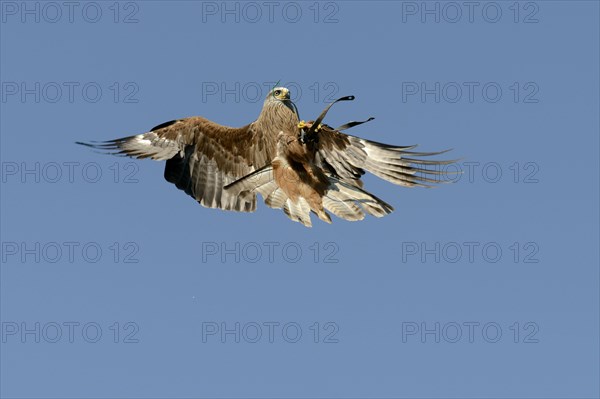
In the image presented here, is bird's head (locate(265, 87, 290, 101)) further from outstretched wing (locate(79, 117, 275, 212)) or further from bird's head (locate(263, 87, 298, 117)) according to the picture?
outstretched wing (locate(79, 117, 275, 212))

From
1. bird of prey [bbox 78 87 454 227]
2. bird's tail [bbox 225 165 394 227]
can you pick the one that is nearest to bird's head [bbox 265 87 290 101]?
bird of prey [bbox 78 87 454 227]

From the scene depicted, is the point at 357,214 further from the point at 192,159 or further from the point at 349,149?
the point at 192,159

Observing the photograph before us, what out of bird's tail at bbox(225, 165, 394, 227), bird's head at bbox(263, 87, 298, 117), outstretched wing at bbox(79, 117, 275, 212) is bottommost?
bird's tail at bbox(225, 165, 394, 227)

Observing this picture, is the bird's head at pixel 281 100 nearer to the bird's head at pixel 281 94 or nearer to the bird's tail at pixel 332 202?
the bird's head at pixel 281 94

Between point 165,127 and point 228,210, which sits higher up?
point 165,127

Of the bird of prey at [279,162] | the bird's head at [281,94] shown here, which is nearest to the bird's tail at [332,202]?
the bird of prey at [279,162]

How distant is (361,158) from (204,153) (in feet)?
8.21

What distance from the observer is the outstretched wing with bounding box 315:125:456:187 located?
64.0ft

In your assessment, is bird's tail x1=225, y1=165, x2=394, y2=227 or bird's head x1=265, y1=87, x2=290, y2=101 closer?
bird's tail x1=225, y1=165, x2=394, y2=227

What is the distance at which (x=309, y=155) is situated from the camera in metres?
19.4

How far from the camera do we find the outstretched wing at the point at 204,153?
65.8ft

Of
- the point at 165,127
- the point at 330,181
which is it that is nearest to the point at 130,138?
the point at 165,127

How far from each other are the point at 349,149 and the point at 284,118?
1.22 metres

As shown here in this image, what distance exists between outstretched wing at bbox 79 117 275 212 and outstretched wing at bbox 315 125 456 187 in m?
0.96
